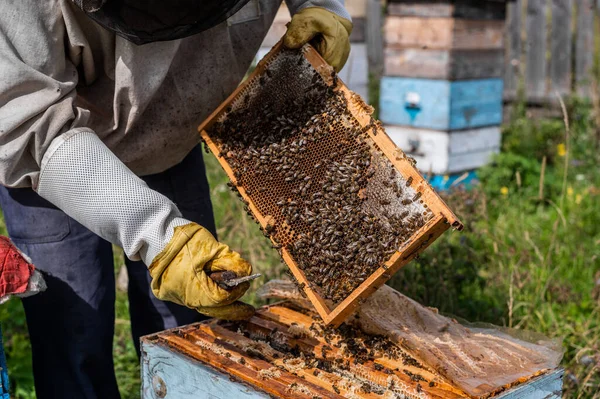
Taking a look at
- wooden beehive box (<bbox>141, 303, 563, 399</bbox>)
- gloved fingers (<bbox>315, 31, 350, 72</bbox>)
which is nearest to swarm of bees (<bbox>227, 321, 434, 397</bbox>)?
wooden beehive box (<bbox>141, 303, 563, 399</bbox>)

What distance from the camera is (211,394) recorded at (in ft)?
8.67

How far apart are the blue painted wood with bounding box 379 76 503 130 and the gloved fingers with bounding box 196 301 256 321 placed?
13.9 ft

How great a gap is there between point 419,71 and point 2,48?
190 inches

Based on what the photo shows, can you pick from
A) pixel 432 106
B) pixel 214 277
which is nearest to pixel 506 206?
pixel 432 106

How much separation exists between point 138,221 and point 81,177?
287 mm

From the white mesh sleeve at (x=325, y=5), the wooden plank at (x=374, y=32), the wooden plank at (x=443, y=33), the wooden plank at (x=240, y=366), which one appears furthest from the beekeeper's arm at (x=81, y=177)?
the wooden plank at (x=374, y=32)

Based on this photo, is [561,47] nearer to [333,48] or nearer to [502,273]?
[502,273]

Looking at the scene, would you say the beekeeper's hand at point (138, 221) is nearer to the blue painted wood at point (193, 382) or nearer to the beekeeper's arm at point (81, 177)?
the beekeeper's arm at point (81, 177)

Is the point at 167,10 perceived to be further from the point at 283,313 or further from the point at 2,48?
the point at 283,313

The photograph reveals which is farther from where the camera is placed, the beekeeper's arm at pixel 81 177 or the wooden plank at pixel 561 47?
the wooden plank at pixel 561 47

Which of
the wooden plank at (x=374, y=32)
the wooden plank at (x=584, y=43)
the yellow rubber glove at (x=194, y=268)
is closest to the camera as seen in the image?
the yellow rubber glove at (x=194, y=268)

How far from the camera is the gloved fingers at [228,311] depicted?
9.23ft

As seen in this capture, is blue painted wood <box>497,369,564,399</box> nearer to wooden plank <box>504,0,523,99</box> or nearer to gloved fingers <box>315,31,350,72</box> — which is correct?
gloved fingers <box>315,31,350,72</box>

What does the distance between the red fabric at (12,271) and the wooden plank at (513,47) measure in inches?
337
